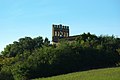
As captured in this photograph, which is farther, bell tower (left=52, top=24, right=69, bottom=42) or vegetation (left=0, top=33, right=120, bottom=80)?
bell tower (left=52, top=24, right=69, bottom=42)

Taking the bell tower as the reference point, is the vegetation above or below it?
below

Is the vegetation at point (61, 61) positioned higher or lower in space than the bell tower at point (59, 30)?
lower

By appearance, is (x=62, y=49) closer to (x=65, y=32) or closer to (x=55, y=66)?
(x=55, y=66)

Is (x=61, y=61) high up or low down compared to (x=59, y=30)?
down

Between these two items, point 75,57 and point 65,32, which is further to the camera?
point 65,32

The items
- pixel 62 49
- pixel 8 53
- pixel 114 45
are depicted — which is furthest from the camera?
pixel 8 53

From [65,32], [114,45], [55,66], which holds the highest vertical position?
[65,32]

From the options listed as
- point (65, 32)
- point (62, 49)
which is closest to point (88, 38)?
point (62, 49)

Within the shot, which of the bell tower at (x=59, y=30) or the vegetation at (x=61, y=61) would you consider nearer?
the vegetation at (x=61, y=61)

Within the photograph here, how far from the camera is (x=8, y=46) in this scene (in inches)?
4633

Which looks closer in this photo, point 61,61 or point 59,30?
point 61,61

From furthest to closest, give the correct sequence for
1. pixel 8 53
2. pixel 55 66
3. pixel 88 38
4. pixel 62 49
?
pixel 8 53 → pixel 88 38 → pixel 62 49 → pixel 55 66

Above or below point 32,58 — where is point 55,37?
above

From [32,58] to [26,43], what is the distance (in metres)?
55.4
